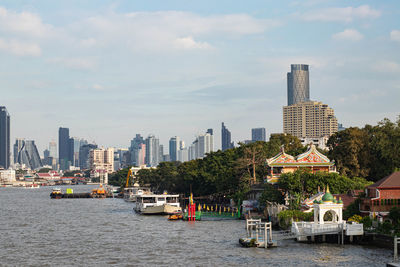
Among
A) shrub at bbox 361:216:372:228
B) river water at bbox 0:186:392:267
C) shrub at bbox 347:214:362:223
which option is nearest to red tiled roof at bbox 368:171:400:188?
shrub at bbox 347:214:362:223

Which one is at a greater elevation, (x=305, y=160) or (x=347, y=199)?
(x=305, y=160)

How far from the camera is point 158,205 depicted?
118562 millimetres

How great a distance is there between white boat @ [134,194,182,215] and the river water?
2125cm

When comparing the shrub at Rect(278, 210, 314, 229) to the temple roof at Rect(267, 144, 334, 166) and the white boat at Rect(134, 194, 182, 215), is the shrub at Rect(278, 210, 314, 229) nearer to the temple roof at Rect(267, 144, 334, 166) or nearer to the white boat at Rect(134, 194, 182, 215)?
→ the temple roof at Rect(267, 144, 334, 166)

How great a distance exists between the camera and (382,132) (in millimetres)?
108000

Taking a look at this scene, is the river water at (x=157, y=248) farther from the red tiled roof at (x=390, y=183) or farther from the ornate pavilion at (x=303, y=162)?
the ornate pavilion at (x=303, y=162)

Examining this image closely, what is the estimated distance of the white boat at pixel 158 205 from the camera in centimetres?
11756

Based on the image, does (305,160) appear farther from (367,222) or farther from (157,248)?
(157,248)

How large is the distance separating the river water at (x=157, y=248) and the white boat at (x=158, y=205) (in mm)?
21253

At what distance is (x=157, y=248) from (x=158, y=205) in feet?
167

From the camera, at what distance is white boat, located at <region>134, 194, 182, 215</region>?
118 m

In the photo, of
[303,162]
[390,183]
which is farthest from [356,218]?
[303,162]

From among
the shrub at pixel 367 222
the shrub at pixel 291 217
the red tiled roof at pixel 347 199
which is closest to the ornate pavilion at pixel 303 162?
the red tiled roof at pixel 347 199

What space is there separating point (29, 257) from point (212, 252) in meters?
18.6
